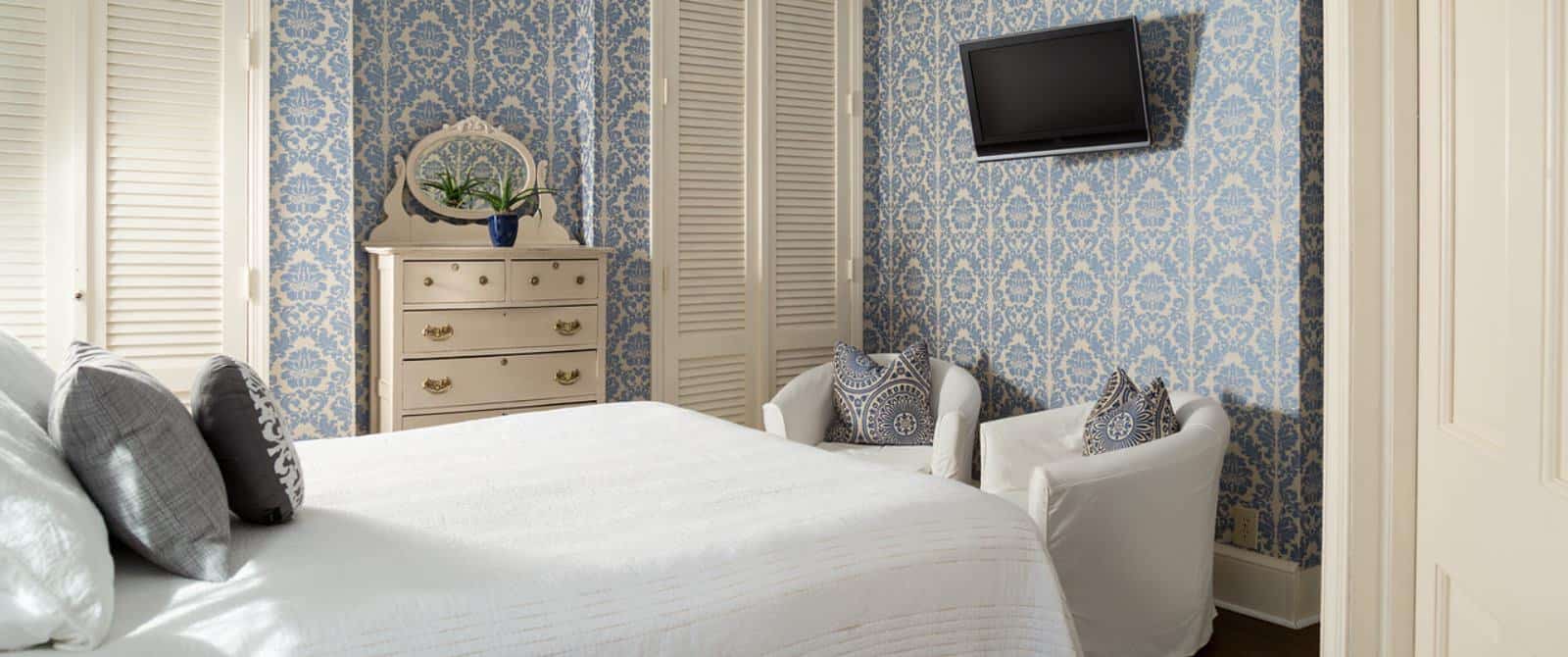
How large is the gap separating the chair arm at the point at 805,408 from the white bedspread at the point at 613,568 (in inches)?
63.7

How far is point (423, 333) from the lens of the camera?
3.64 meters

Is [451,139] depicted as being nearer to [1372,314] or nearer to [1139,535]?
[1139,535]

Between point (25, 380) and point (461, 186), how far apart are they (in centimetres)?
243

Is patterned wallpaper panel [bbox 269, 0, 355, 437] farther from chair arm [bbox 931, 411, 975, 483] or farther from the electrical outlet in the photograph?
the electrical outlet

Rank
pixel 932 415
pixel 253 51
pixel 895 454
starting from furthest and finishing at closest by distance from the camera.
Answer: pixel 932 415
pixel 895 454
pixel 253 51

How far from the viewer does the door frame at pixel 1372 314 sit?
1.36 m

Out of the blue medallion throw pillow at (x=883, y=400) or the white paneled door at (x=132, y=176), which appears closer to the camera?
the white paneled door at (x=132, y=176)

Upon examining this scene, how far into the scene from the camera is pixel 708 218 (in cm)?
456

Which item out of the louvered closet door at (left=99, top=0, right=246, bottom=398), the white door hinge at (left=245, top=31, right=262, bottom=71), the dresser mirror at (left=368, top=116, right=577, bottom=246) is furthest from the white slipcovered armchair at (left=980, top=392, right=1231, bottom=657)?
the white door hinge at (left=245, top=31, right=262, bottom=71)

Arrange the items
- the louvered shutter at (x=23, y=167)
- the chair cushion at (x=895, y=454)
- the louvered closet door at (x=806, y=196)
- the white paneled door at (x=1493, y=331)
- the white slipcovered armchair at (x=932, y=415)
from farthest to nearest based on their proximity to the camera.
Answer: the louvered closet door at (x=806, y=196)
the chair cushion at (x=895, y=454)
the white slipcovered armchair at (x=932, y=415)
the louvered shutter at (x=23, y=167)
the white paneled door at (x=1493, y=331)

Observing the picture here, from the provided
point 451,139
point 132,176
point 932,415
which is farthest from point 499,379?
point 932,415

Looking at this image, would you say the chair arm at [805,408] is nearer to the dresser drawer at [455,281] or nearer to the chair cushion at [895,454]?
the chair cushion at [895,454]

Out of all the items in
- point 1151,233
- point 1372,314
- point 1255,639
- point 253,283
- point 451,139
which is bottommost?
point 1255,639

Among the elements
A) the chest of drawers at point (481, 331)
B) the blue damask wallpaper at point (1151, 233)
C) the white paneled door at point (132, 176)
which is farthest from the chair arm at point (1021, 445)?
the white paneled door at point (132, 176)
